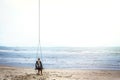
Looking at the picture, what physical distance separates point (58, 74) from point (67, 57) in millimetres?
462

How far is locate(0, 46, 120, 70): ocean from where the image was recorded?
466 inches

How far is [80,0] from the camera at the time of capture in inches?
467

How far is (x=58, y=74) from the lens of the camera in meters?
11.8

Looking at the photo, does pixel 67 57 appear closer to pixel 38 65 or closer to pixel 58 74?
pixel 58 74

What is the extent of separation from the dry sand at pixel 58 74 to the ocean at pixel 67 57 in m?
0.10

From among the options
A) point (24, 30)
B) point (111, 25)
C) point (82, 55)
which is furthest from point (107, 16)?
point (24, 30)

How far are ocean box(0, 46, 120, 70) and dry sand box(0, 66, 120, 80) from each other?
10 centimetres

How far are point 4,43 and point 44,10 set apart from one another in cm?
123

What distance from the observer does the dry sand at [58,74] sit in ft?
38.4

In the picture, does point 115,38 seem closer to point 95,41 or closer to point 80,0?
point 95,41

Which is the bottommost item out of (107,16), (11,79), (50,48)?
(11,79)

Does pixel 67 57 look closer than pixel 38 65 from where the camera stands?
No

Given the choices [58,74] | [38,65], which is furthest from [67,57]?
[38,65]

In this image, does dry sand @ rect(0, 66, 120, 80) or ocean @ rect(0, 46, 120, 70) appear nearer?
dry sand @ rect(0, 66, 120, 80)
